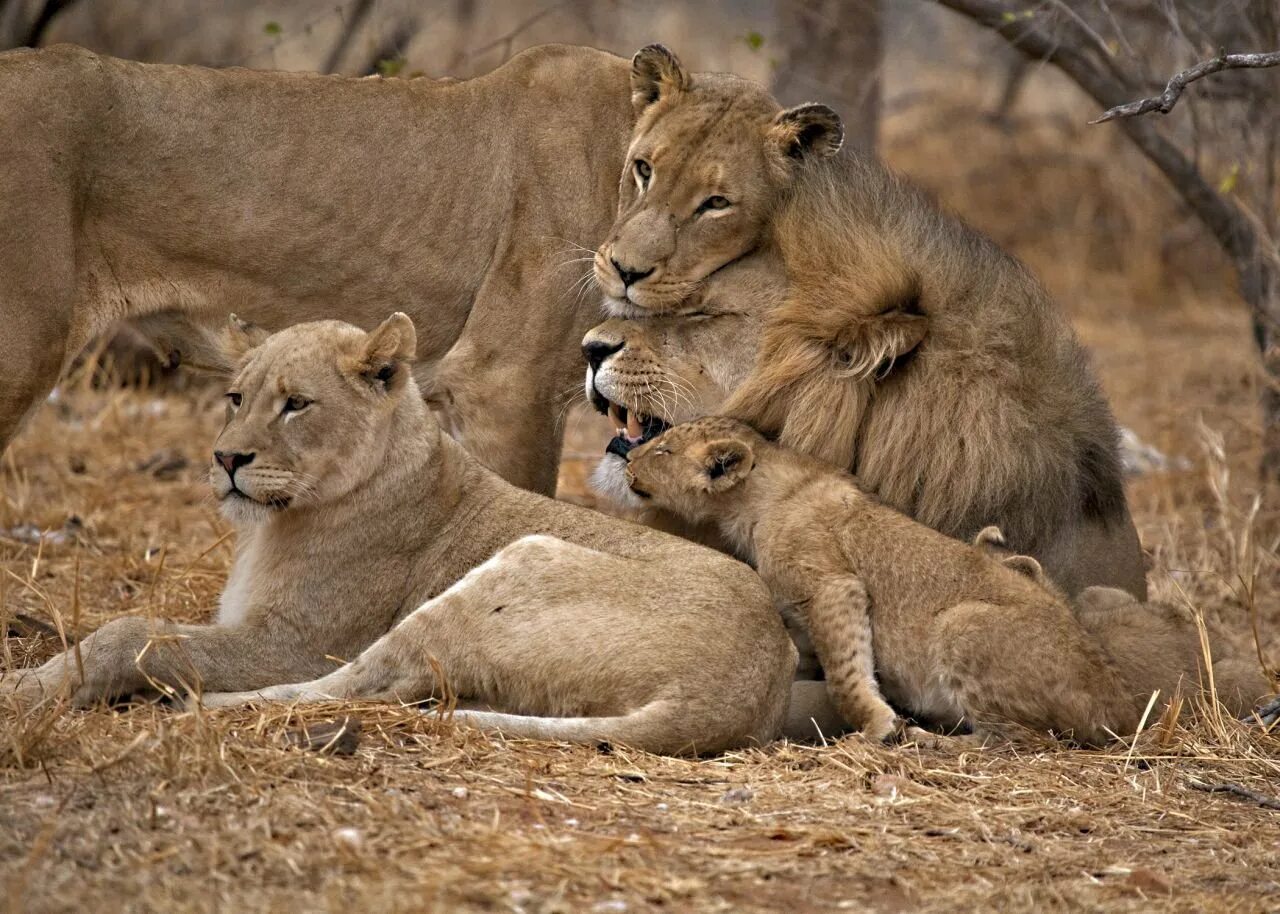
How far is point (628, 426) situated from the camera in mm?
5000

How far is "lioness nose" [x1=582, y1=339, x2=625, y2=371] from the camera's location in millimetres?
4855

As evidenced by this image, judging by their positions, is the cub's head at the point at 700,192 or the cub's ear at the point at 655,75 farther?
the cub's ear at the point at 655,75

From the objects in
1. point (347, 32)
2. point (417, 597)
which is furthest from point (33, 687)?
point (347, 32)

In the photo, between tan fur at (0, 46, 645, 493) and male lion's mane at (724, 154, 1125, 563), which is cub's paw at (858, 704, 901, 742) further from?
tan fur at (0, 46, 645, 493)

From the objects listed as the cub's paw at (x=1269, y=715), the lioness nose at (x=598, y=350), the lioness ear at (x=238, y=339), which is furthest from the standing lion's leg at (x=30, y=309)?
the cub's paw at (x=1269, y=715)

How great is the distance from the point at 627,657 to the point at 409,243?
1.88 meters

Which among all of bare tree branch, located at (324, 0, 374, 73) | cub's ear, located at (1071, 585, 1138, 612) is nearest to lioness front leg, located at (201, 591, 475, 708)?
cub's ear, located at (1071, 585, 1138, 612)

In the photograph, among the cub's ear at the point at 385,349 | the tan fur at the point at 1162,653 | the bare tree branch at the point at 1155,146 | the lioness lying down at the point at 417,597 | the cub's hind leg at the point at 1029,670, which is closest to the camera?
the lioness lying down at the point at 417,597

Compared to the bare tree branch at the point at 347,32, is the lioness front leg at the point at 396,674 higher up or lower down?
lower down

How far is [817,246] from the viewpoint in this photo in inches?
189

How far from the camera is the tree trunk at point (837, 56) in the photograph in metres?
8.91

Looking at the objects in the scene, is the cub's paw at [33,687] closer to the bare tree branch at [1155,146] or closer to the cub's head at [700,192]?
the cub's head at [700,192]

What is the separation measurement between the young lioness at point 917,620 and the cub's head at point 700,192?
0.52m

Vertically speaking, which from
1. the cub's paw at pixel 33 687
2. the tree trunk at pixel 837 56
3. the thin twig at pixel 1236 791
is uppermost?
the tree trunk at pixel 837 56
